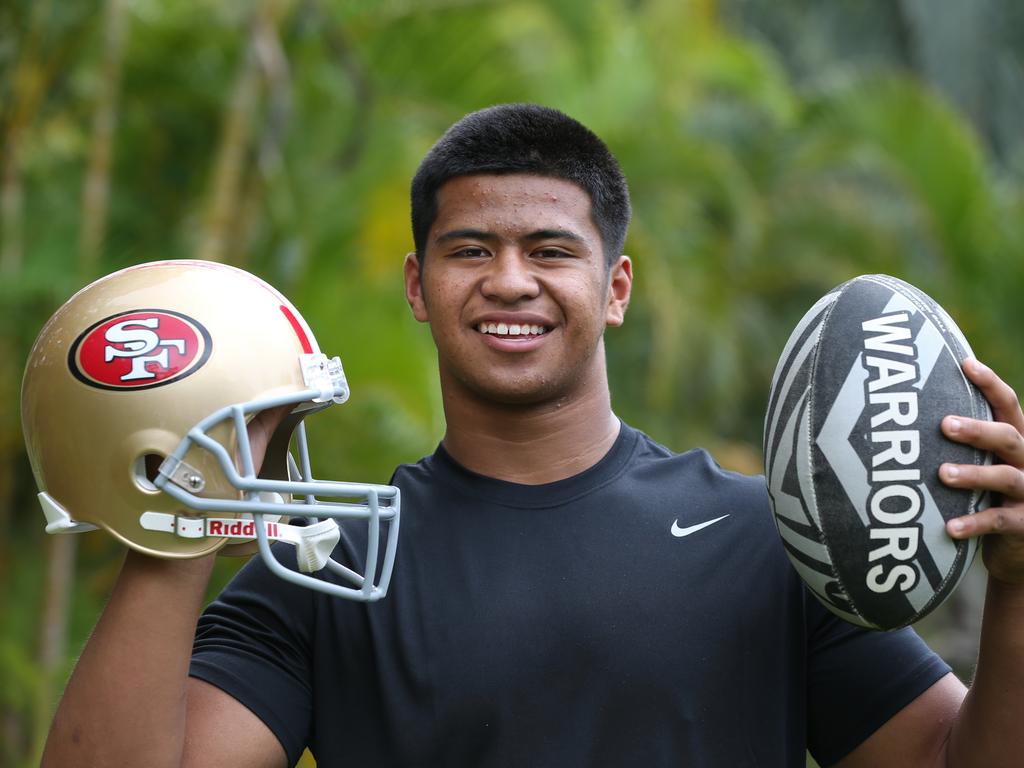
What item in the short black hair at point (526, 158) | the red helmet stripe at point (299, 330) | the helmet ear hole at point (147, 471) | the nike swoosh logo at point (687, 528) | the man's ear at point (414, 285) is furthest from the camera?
the man's ear at point (414, 285)

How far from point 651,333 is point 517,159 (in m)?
8.92

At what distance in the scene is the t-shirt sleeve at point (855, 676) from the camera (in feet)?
8.87

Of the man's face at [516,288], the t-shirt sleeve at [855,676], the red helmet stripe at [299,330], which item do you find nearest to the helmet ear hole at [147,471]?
the red helmet stripe at [299,330]

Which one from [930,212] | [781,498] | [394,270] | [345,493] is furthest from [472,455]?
[930,212]

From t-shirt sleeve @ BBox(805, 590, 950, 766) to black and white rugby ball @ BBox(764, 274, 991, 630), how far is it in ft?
0.64

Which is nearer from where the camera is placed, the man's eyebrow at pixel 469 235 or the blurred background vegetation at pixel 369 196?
the man's eyebrow at pixel 469 235

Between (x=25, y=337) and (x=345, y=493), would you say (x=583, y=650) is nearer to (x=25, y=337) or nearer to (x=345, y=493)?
(x=345, y=493)

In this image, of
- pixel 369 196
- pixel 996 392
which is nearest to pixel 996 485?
pixel 996 392

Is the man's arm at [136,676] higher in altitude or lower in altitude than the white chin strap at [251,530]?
lower

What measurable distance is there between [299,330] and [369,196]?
16.9 feet

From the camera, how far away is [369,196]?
7.70m

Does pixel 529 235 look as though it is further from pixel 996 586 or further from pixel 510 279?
pixel 996 586

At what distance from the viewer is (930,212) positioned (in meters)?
10.5

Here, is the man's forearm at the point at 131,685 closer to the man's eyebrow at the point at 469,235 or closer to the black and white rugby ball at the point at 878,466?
the man's eyebrow at the point at 469,235
